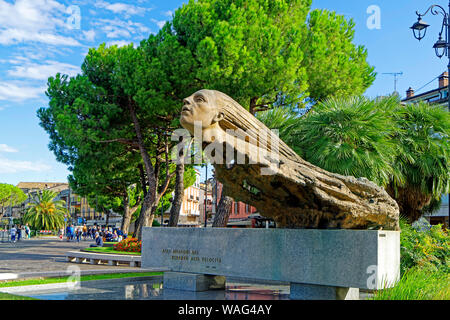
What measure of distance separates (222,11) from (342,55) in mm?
4919

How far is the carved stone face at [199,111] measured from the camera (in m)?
6.67

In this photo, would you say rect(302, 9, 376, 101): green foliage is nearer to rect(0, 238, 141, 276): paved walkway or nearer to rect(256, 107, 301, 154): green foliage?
rect(256, 107, 301, 154): green foliage

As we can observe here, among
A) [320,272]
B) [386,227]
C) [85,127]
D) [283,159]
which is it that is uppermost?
[85,127]

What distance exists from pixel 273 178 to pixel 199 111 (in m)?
1.60

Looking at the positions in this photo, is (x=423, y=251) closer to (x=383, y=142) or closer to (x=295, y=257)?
(x=295, y=257)

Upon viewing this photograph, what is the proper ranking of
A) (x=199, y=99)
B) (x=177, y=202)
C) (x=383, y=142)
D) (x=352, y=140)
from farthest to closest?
(x=177, y=202) → (x=383, y=142) → (x=352, y=140) → (x=199, y=99)

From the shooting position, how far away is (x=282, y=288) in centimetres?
979

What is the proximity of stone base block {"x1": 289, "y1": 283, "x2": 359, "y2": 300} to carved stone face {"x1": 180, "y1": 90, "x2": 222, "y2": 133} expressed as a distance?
10.4 ft

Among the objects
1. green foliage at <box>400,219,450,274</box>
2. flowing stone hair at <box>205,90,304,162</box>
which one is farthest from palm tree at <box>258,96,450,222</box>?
flowing stone hair at <box>205,90,304,162</box>

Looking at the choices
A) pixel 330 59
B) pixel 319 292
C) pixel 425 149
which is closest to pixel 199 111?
pixel 319 292

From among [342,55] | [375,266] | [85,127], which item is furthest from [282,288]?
[85,127]

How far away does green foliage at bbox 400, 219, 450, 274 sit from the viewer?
9.13 metres

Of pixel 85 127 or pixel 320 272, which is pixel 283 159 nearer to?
pixel 320 272

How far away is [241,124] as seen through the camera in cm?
730
